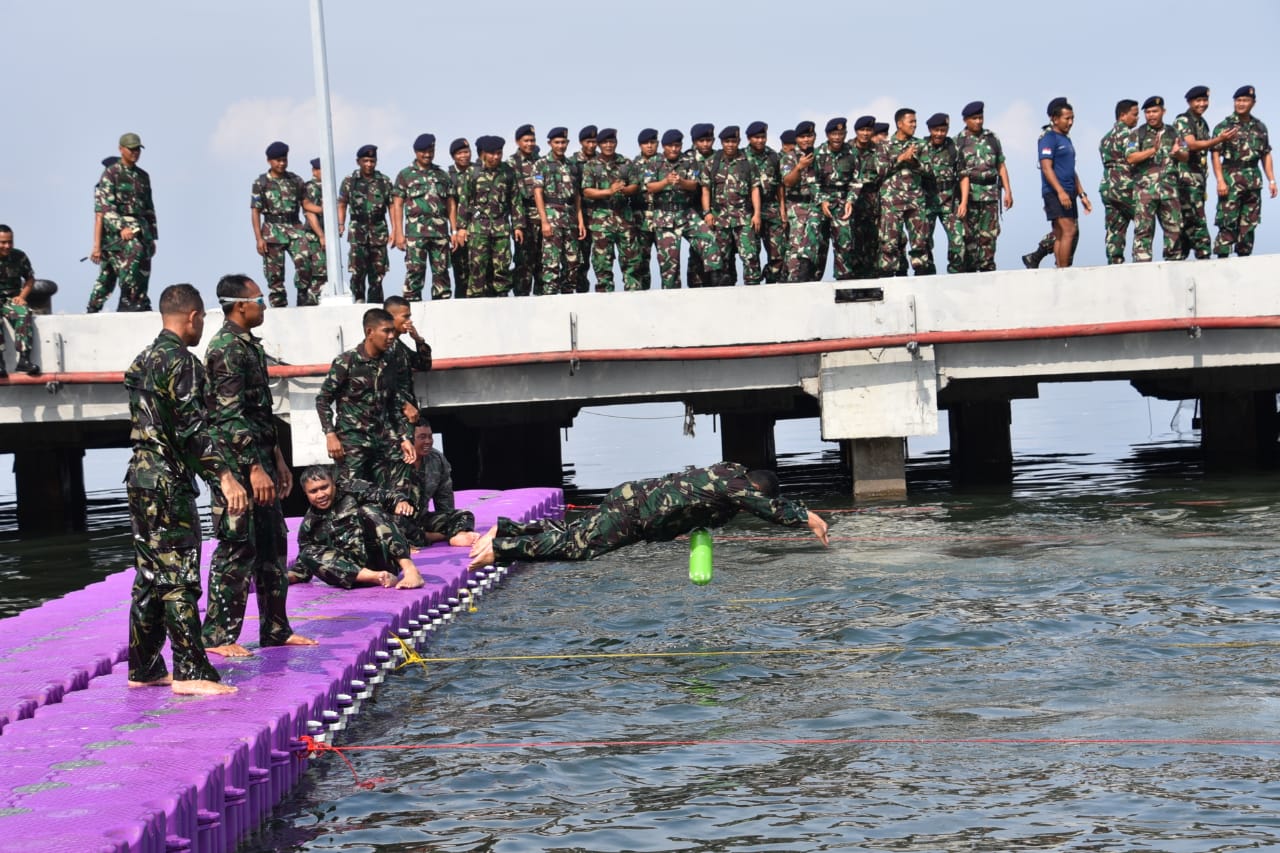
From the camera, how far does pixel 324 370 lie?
1702cm

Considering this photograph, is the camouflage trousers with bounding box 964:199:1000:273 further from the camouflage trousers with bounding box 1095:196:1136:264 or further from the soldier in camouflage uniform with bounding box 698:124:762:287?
the soldier in camouflage uniform with bounding box 698:124:762:287


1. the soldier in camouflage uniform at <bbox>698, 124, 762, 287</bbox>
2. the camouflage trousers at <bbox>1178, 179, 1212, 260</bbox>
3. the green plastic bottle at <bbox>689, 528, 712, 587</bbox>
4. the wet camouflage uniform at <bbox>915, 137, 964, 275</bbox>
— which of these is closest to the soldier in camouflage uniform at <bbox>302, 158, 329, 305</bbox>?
the soldier in camouflage uniform at <bbox>698, 124, 762, 287</bbox>

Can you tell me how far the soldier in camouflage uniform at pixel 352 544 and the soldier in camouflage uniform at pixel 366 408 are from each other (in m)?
0.32

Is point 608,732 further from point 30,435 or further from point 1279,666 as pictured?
point 30,435

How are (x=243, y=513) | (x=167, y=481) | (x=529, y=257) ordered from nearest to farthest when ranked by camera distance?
(x=167, y=481)
(x=243, y=513)
(x=529, y=257)

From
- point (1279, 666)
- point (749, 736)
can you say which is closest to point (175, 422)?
point (749, 736)

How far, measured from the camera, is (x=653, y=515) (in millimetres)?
10344

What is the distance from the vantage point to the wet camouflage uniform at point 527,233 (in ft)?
57.1

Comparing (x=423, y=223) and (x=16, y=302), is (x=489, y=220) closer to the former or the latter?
(x=423, y=223)

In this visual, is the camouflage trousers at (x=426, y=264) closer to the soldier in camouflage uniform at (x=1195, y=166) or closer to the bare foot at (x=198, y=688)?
the soldier in camouflage uniform at (x=1195, y=166)

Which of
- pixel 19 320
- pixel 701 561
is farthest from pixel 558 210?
pixel 701 561

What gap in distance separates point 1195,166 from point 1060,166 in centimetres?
151

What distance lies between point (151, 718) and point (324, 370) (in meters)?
10.1

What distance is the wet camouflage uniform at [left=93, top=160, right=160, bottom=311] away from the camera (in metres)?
17.1
